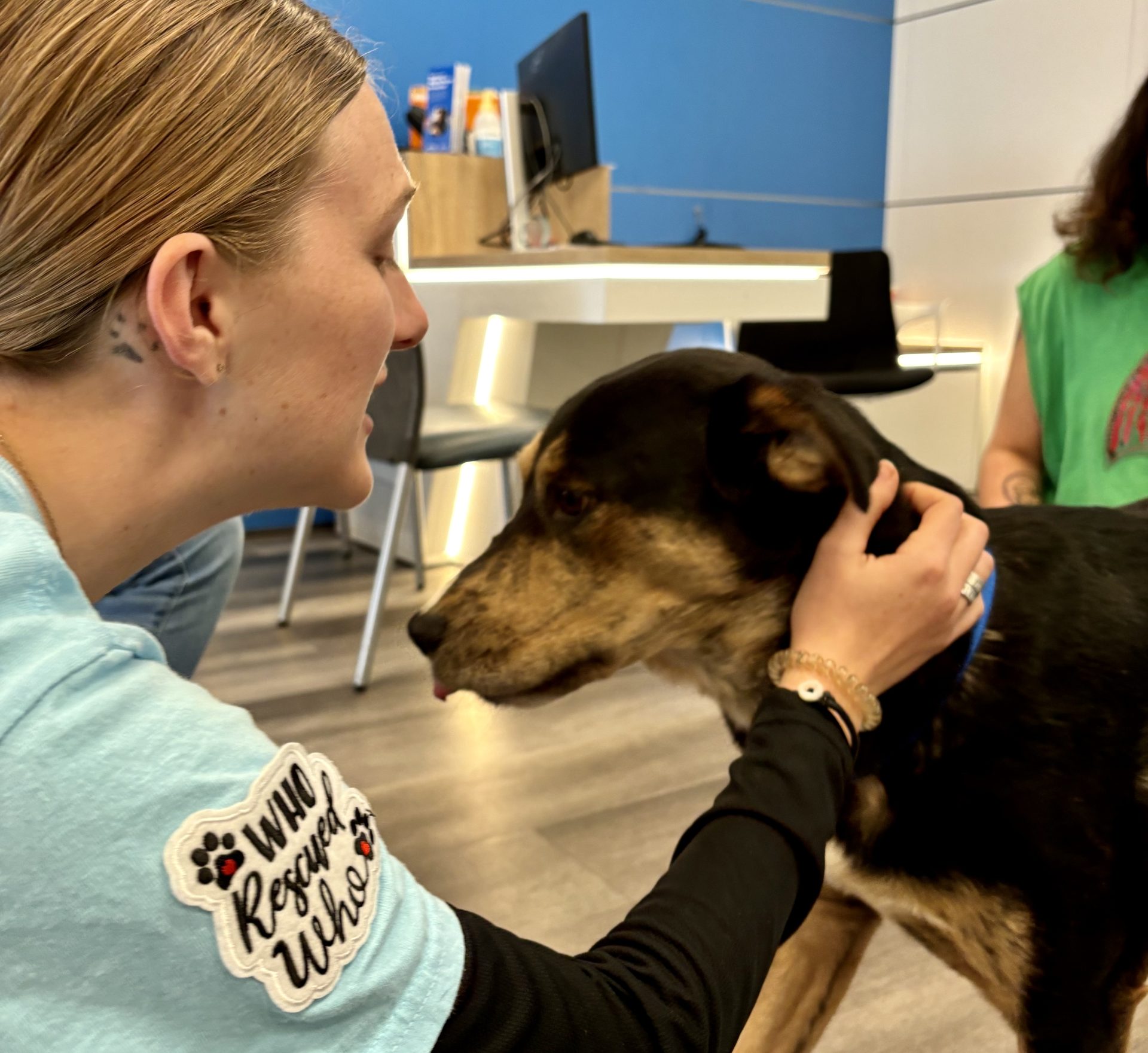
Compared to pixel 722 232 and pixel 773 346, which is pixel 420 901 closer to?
Answer: pixel 773 346

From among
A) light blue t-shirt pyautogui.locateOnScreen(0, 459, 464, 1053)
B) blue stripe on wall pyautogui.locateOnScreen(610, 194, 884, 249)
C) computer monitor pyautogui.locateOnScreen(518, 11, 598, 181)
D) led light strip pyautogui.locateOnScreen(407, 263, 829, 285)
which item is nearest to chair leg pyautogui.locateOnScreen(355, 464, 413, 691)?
led light strip pyautogui.locateOnScreen(407, 263, 829, 285)

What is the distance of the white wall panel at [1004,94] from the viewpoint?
5.15 metres

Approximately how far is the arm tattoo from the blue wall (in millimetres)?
3368

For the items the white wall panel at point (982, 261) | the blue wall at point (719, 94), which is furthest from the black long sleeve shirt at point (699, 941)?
the white wall panel at point (982, 261)

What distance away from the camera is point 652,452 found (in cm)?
103

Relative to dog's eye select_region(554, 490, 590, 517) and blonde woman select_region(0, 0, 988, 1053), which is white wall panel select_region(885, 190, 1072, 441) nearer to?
dog's eye select_region(554, 490, 590, 517)

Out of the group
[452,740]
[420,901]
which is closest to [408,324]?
[420,901]

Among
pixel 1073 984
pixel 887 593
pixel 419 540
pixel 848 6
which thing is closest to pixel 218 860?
pixel 887 593

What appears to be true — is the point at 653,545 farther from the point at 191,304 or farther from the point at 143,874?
the point at 143,874

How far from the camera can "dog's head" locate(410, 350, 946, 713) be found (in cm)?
102

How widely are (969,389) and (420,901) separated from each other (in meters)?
5.45

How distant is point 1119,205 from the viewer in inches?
66.2

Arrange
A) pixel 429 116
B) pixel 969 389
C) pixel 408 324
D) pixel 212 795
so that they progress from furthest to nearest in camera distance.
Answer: pixel 969 389 < pixel 429 116 < pixel 408 324 < pixel 212 795

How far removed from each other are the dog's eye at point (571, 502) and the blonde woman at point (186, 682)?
287mm
